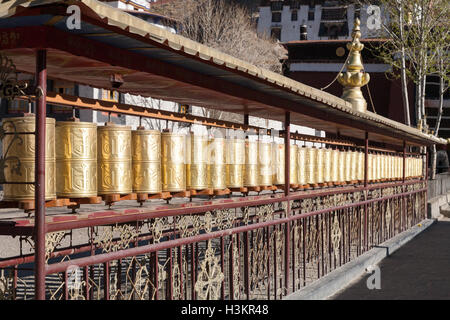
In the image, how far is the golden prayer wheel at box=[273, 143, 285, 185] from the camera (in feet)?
25.0

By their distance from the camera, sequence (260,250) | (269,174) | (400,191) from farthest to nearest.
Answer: (400,191) < (260,250) < (269,174)

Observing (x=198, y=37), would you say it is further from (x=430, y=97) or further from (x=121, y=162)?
(x=121, y=162)

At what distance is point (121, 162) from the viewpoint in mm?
4820

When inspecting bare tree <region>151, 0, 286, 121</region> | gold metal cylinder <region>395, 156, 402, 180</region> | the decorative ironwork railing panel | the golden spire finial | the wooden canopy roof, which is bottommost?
the decorative ironwork railing panel

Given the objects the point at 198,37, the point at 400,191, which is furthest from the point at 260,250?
the point at 198,37

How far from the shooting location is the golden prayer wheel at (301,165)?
28.3 feet

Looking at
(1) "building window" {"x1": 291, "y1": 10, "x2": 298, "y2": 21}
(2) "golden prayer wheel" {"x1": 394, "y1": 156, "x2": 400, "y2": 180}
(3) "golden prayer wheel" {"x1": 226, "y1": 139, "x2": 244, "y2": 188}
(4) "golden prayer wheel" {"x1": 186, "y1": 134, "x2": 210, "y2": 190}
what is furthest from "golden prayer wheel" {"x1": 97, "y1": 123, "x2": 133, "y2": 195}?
(1) "building window" {"x1": 291, "y1": 10, "x2": 298, "y2": 21}

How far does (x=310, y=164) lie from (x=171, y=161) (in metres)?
3.92

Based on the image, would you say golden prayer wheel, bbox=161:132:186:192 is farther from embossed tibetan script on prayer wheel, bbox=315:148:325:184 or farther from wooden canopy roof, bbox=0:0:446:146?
embossed tibetan script on prayer wheel, bbox=315:148:325:184

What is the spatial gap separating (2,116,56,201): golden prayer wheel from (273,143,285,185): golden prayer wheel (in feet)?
12.4

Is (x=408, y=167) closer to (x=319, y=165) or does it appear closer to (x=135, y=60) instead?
(x=319, y=165)

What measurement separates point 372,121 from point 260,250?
4226 millimetres

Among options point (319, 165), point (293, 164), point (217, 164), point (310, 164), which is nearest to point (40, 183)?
point (217, 164)

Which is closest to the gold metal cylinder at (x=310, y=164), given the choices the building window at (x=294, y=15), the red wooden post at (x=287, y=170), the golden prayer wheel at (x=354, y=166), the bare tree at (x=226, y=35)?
the red wooden post at (x=287, y=170)
